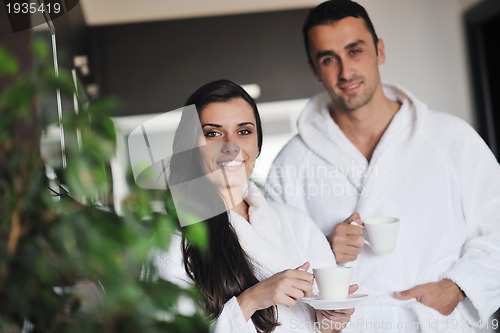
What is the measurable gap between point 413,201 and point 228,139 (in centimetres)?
40

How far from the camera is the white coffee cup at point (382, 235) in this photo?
1216 millimetres

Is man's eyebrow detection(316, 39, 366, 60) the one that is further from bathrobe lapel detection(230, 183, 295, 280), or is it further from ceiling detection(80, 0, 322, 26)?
A: ceiling detection(80, 0, 322, 26)

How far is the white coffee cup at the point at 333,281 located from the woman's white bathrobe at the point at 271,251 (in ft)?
0.32

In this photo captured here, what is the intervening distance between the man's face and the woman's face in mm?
229

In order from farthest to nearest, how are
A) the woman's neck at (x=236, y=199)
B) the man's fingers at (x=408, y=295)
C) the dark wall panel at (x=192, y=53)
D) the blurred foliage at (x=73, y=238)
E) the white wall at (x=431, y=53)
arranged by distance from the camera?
the dark wall panel at (x=192, y=53) < the white wall at (x=431, y=53) < the man's fingers at (x=408, y=295) < the woman's neck at (x=236, y=199) < the blurred foliage at (x=73, y=238)

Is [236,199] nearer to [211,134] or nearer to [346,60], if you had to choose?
[211,134]

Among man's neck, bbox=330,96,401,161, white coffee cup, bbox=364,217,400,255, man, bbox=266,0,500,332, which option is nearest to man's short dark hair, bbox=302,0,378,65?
man, bbox=266,0,500,332

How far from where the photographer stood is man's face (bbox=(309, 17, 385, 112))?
1.28 m

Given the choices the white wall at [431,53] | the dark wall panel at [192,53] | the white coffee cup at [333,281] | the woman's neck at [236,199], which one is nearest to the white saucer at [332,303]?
the white coffee cup at [333,281]

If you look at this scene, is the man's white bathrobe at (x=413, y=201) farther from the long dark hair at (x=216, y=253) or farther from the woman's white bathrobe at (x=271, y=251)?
the long dark hair at (x=216, y=253)

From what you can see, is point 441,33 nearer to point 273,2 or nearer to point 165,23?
point 273,2

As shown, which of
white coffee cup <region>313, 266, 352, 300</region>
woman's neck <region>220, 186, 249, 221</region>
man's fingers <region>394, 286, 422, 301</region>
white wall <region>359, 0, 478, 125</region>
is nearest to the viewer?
white coffee cup <region>313, 266, 352, 300</region>

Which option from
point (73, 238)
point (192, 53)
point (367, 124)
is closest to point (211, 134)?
point (367, 124)

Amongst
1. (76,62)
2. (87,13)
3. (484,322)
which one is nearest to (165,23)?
(87,13)
